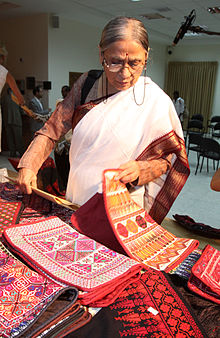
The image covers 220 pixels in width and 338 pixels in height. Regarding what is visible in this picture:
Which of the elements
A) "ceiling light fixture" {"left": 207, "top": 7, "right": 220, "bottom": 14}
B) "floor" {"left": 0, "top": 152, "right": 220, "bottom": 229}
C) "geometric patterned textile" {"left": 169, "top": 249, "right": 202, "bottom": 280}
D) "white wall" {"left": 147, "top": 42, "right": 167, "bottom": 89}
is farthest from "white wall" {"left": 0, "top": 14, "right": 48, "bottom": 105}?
"geometric patterned textile" {"left": 169, "top": 249, "right": 202, "bottom": 280}

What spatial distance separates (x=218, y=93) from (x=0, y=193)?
38.0ft

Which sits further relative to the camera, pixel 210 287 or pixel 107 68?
pixel 107 68

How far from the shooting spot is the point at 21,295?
2.24ft

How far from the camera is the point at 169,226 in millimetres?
1557

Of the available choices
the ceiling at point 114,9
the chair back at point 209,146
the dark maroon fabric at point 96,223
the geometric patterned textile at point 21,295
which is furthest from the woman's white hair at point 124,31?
the ceiling at point 114,9

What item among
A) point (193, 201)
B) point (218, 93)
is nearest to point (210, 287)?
point (193, 201)

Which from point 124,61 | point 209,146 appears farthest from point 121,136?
point 209,146

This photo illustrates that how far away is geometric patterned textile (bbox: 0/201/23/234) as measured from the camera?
1138 millimetres

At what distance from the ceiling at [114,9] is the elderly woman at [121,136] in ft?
19.9

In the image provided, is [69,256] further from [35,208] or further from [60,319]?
[35,208]

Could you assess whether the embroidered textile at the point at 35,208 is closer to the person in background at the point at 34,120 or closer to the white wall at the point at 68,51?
the person in background at the point at 34,120

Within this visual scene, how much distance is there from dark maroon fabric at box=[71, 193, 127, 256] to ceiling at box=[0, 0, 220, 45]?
250 inches

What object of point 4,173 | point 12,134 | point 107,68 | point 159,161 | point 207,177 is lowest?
point 207,177

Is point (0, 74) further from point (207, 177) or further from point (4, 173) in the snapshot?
point (207, 177)
